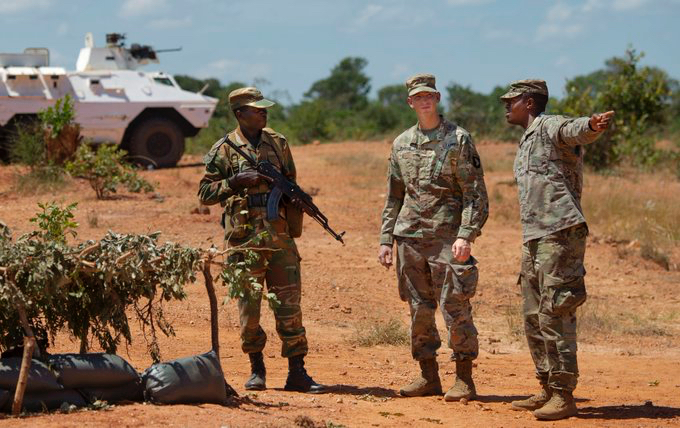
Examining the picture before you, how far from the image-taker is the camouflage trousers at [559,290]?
18.5ft

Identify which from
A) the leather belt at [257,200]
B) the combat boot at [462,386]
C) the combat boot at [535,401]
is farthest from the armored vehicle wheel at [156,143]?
the combat boot at [535,401]

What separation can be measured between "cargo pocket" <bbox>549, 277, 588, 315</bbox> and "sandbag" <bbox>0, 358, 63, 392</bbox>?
7.98 feet

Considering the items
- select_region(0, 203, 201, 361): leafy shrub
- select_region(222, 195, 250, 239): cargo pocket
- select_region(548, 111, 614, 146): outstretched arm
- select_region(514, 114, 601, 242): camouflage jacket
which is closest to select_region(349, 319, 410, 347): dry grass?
select_region(222, 195, 250, 239): cargo pocket

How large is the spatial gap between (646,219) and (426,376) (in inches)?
323

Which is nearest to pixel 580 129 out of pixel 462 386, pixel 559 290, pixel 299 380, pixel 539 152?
pixel 539 152

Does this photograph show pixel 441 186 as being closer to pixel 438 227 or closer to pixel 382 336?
pixel 438 227

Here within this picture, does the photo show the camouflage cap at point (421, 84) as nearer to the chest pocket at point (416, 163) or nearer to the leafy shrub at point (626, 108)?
the chest pocket at point (416, 163)

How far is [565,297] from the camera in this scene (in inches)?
221

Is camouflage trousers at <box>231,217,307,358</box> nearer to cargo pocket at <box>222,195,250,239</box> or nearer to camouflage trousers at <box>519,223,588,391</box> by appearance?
cargo pocket at <box>222,195,250,239</box>

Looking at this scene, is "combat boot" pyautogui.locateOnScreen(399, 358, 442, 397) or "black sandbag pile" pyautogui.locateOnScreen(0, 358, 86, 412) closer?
"black sandbag pile" pyautogui.locateOnScreen(0, 358, 86, 412)

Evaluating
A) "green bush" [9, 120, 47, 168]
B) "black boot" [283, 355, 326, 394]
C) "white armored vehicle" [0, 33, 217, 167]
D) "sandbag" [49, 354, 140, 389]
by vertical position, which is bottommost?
"black boot" [283, 355, 326, 394]

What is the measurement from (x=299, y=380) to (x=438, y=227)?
1213 millimetres

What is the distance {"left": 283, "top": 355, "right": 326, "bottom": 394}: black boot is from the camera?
6449mm

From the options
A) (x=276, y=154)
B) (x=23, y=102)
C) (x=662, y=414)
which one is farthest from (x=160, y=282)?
(x=23, y=102)
